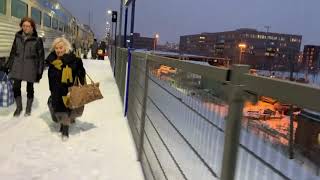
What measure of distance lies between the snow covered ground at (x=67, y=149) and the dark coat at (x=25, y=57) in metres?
0.74

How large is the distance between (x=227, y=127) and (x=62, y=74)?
4694 millimetres

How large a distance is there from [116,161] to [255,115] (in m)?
3.80

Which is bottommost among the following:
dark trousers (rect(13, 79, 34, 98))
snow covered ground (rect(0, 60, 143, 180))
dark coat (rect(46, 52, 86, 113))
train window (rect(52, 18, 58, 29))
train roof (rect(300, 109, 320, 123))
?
snow covered ground (rect(0, 60, 143, 180))

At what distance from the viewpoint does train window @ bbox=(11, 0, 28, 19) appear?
37.2 feet

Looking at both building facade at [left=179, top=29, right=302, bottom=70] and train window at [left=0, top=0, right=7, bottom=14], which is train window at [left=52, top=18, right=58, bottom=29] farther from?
train window at [left=0, top=0, right=7, bottom=14]

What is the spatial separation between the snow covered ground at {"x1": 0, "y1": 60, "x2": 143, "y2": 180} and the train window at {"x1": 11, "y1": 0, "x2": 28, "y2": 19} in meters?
3.97

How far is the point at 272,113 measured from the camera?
54.4 inches

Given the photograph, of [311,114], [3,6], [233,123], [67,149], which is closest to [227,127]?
[233,123]

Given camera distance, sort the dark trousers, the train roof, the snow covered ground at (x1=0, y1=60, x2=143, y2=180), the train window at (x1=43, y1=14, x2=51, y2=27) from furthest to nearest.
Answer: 1. the train window at (x1=43, y1=14, x2=51, y2=27)
2. the dark trousers
3. the snow covered ground at (x1=0, y1=60, x2=143, y2=180)
4. the train roof

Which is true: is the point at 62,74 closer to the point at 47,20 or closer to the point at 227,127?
the point at 227,127

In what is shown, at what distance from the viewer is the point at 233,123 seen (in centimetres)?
177

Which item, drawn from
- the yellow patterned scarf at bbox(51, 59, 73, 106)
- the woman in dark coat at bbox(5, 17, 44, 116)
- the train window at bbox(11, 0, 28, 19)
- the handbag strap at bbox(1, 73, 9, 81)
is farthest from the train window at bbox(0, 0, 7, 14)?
the yellow patterned scarf at bbox(51, 59, 73, 106)

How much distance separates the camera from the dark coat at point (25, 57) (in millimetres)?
7324

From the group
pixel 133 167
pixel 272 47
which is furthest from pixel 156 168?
pixel 272 47
